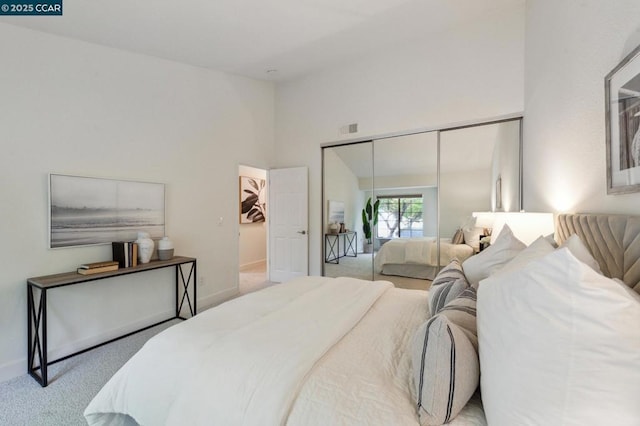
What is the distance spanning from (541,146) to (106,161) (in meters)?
4.17

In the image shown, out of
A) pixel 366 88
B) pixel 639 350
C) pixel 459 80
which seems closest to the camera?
pixel 639 350

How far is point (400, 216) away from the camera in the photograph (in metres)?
4.03

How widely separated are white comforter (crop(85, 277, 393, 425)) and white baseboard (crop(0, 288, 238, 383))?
1568 mm

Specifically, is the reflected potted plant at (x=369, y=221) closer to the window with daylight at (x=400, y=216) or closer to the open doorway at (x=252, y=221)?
the window with daylight at (x=400, y=216)

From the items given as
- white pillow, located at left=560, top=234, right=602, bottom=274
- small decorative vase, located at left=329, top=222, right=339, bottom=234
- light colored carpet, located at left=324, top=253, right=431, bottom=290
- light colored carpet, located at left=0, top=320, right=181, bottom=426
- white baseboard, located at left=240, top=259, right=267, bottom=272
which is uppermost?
white pillow, located at left=560, top=234, right=602, bottom=274

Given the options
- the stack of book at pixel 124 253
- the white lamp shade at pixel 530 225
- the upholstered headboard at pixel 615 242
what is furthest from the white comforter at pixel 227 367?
the stack of book at pixel 124 253

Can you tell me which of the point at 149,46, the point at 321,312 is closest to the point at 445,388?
the point at 321,312

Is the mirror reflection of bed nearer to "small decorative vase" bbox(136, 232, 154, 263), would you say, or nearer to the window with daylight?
the window with daylight

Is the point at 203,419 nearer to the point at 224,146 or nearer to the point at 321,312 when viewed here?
the point at 321,312

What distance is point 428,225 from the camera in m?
3.80

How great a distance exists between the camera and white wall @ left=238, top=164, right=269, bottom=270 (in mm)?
6254

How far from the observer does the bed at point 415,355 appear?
0.66 m

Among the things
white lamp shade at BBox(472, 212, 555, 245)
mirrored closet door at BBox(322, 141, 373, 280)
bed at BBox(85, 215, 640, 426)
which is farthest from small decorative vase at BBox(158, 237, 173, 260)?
white lamp shade at BBox(472, 212, 555, 245)

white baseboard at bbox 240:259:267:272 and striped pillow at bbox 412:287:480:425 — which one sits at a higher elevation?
striped pillow at bbox 412:287:480:425
